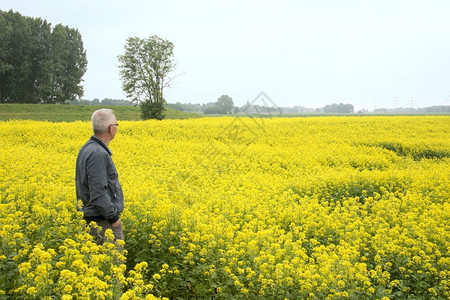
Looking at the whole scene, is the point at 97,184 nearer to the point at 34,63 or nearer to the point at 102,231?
the point at 102,231

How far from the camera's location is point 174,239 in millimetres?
5426

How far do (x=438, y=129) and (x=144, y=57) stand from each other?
4058 cm

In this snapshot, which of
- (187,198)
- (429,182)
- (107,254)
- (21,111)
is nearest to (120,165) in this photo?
(187,198)

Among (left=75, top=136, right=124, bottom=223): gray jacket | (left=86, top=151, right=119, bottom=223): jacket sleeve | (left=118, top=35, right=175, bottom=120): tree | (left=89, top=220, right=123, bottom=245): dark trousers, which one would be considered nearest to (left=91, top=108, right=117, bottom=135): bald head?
(left=75, top=136, right=124, bottom=223): gray jacket

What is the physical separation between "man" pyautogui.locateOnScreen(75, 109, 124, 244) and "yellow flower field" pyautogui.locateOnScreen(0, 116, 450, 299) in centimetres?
31

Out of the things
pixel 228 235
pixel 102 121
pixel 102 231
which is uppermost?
pixel 102 121

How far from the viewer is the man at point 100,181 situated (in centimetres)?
435

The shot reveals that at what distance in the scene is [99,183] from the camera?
4.34 metres

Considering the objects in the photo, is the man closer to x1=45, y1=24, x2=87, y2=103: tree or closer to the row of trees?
the row of trees

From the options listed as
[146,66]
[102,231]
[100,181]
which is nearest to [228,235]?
[102,231]

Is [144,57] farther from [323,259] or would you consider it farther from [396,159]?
[323,259]

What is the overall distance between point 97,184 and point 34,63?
59424 millimetres

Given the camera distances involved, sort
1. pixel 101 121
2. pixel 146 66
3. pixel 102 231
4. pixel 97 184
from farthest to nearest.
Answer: pixel 146 66, pixel 102 231, pixel 101 121, pixel 97 184

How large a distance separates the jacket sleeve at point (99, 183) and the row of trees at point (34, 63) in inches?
2079
